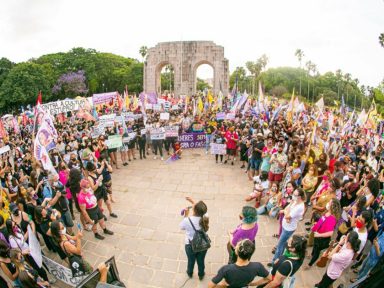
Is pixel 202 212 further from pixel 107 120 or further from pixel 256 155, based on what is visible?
pixel 107 120

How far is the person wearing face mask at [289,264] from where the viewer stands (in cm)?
372

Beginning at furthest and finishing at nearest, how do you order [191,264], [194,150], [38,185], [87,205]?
1. [194,150]
2. [38,185]
3. [87,205]
4. [191,264]

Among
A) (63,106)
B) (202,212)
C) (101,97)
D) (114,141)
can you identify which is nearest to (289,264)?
(202,212)

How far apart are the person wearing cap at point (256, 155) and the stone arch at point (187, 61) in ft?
82.0

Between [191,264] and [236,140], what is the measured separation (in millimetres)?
7634

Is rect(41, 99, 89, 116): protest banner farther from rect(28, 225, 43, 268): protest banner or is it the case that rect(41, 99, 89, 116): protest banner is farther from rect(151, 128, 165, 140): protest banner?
rect(28, 225, 43, 268): protest banner

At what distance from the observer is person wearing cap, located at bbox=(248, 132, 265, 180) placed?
33.0ft

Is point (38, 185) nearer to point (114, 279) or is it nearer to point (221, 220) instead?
point (114, 279)

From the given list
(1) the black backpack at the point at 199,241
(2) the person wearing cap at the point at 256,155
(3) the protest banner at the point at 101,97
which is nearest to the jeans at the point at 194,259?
(1) the black backpack at the point at 199,241

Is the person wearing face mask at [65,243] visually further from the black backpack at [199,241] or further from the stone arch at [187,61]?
the stone arch at [187,61]

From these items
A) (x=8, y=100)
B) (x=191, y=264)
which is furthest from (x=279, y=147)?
(x=8, y=100)

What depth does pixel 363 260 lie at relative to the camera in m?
5.63

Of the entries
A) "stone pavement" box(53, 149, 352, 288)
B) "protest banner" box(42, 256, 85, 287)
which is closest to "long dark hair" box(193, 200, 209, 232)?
"stone pavement" box(53, 149, 352, 288)

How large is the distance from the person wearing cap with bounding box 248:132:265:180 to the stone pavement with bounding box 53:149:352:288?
0.52 metres
